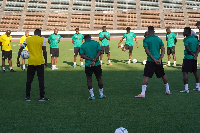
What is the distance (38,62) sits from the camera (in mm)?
8969

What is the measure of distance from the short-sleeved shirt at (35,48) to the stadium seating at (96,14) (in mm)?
57131

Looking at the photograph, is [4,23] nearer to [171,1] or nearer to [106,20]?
[106,20]

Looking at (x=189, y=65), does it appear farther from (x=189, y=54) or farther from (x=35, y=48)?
(x=35, y=48)

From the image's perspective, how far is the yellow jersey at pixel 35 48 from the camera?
8891 millimetres


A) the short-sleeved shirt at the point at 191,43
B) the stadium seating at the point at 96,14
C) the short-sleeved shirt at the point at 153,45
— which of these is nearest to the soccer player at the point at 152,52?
the short-sleeved shirt at the point at 153,45

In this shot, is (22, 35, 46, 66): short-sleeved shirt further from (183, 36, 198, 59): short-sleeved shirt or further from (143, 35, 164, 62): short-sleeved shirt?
(183, 36, 198, 59): short-sleeved shirt

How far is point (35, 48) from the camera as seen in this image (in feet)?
29.2

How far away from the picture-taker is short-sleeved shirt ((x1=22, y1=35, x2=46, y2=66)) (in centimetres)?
889

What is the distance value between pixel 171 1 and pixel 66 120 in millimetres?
72866

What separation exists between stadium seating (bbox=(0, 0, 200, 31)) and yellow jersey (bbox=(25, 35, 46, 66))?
187 feet

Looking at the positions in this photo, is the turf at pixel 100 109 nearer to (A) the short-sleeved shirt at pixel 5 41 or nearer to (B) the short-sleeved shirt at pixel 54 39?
(A) the short-sleeved shirt at pixel 5 41

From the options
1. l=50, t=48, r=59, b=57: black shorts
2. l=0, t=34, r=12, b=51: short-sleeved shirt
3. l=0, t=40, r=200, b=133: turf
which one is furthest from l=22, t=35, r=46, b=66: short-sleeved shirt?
l=50, t=48, r=59, b=57: black shorts

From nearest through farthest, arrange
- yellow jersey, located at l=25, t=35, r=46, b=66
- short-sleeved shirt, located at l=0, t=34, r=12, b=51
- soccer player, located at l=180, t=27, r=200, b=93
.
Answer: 1. yellow jersey, located at l=25, t=35, r=46, b=66
2. soccer player, located at l=180, t=27, r=200, b=93
3. short-sleeved shirt, located at l=0, t=34, r=12, b=51

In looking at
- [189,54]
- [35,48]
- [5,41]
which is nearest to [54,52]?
[5,41]
